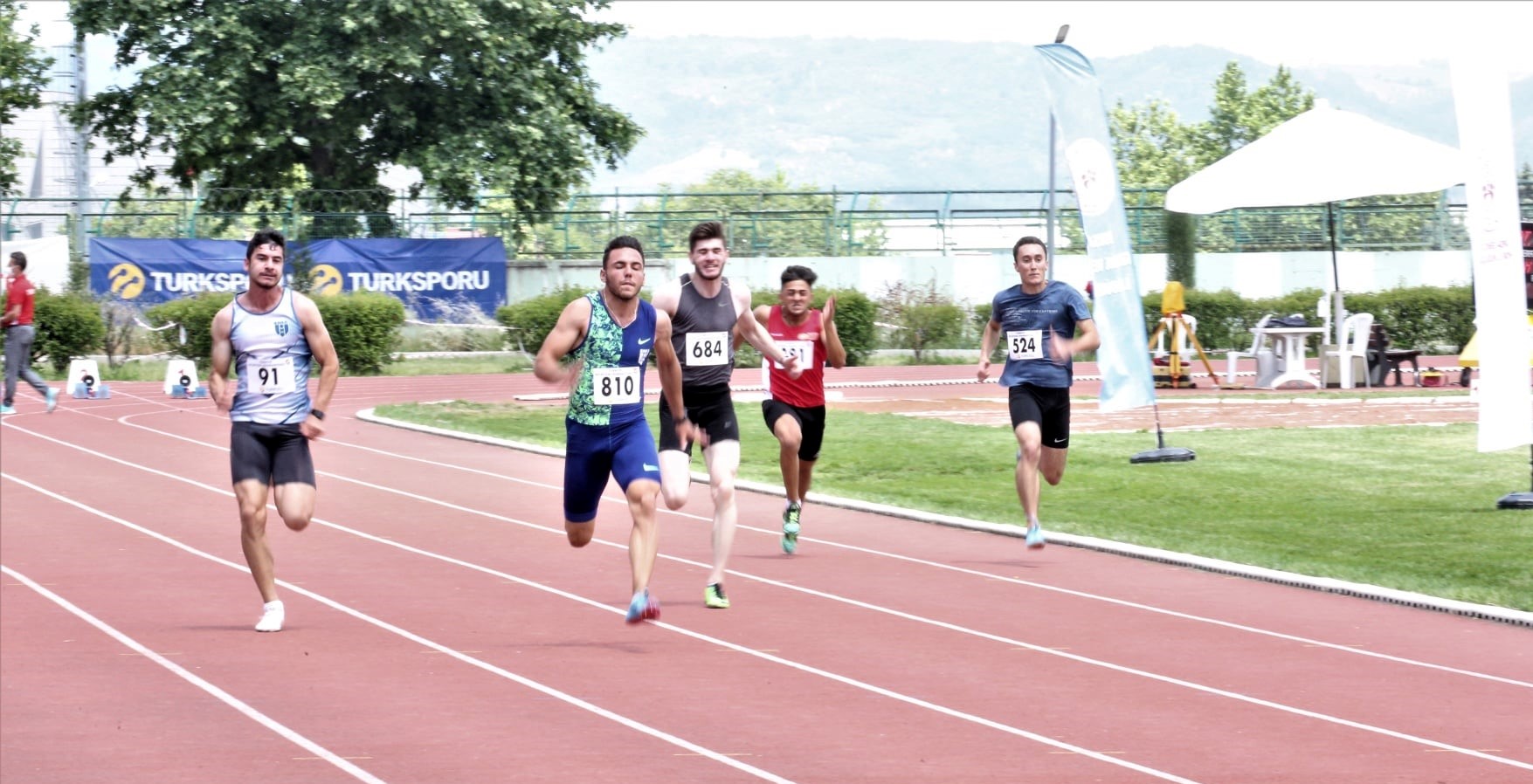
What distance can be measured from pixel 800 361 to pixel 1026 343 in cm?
162

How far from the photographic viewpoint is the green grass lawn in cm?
1146

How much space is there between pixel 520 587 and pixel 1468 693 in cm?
525

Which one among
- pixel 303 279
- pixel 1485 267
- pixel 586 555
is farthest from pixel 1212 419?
pixel 303 279

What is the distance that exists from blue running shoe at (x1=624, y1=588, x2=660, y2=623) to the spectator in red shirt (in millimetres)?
15871

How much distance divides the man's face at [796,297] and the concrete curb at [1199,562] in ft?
8.21

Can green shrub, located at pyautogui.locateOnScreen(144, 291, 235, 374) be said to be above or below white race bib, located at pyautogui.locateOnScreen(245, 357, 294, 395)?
above

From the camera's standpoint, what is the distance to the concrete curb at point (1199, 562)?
31.9 feet

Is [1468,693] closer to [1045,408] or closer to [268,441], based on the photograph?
[1045,408]

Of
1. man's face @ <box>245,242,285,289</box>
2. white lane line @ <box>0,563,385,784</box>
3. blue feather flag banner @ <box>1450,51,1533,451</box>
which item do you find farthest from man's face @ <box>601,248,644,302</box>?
blue feather flag banner @ <box>1450,51,1533,451</box>

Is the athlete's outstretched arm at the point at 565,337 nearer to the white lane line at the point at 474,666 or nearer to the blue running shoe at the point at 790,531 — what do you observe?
the white lane line at the point at 474,666

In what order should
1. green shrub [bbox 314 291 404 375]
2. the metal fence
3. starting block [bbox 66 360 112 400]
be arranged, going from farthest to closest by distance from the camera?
the metal fence
green shrub [bbox 314 291 404 375]
starting block [bbox 66 360 112 400]

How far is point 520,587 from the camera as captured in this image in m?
10.8

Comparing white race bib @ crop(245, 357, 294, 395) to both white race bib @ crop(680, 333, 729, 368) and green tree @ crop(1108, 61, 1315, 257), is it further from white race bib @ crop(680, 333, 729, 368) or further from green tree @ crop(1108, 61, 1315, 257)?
green tree @ crop(1108, 61, 1315, 257)

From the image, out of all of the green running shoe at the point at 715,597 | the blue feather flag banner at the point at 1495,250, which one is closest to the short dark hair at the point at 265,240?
the green running shoe at the point at 715,597
